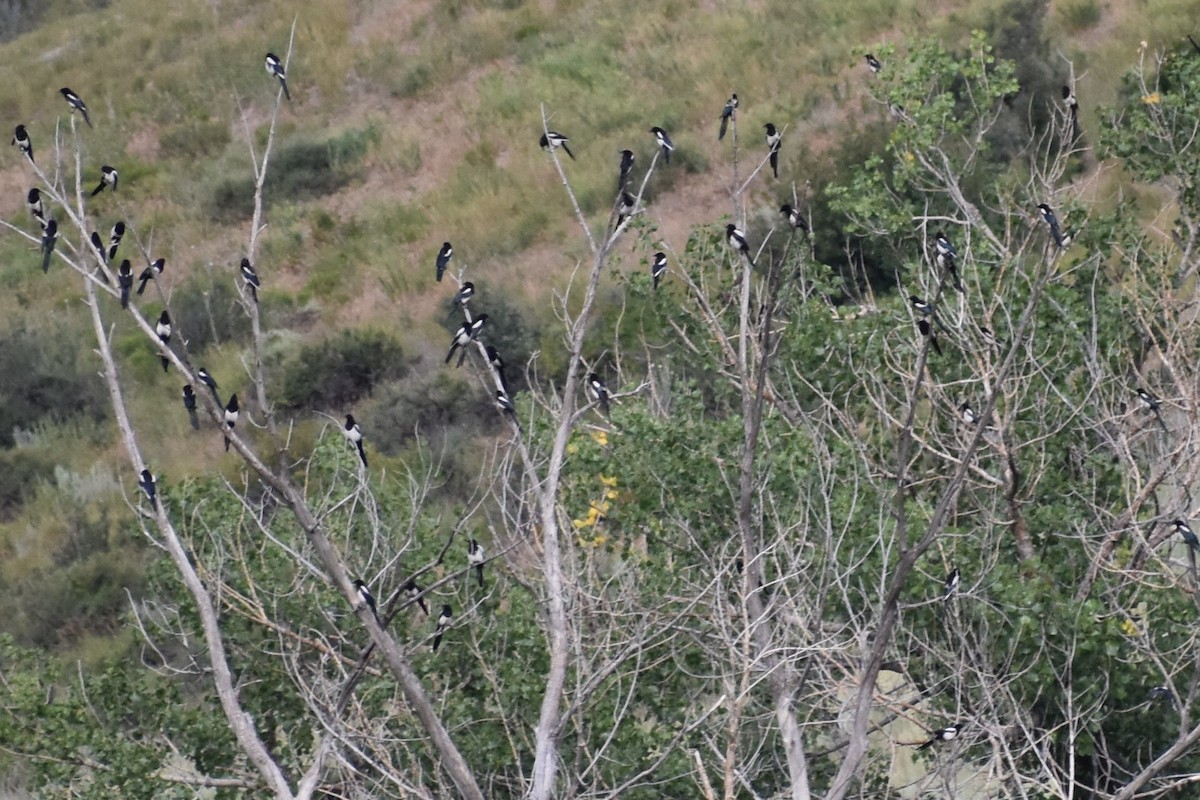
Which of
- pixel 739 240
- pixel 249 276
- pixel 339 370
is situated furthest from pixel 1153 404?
pixel 339 370

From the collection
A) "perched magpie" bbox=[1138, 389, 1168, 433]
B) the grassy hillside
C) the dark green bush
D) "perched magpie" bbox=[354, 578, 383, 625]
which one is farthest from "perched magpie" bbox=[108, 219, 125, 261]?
the dark green bush

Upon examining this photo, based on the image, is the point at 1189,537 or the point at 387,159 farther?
the point at 387,159

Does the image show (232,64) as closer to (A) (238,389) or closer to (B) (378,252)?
(B) (378,252)

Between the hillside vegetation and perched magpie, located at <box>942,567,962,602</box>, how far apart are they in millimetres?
113

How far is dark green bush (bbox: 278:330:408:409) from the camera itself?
21.2 meters

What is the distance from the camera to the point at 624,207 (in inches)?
287

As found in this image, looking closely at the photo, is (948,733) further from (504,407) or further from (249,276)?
(249,276)

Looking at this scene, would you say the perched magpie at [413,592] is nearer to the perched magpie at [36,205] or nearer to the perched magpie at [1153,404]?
the perched magpie at [36,205]

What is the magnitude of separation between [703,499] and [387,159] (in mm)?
18803

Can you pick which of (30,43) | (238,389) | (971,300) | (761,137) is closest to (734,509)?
(971,300)

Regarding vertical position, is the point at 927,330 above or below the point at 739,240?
below

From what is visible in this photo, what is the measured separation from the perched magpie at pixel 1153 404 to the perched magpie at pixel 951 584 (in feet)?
5.46

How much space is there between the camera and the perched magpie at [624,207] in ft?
21.7

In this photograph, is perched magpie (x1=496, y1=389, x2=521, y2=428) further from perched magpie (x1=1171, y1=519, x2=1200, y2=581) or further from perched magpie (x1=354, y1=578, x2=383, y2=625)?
perched magpie (x1=1171, y1=519, x2=1200, y2=581)
